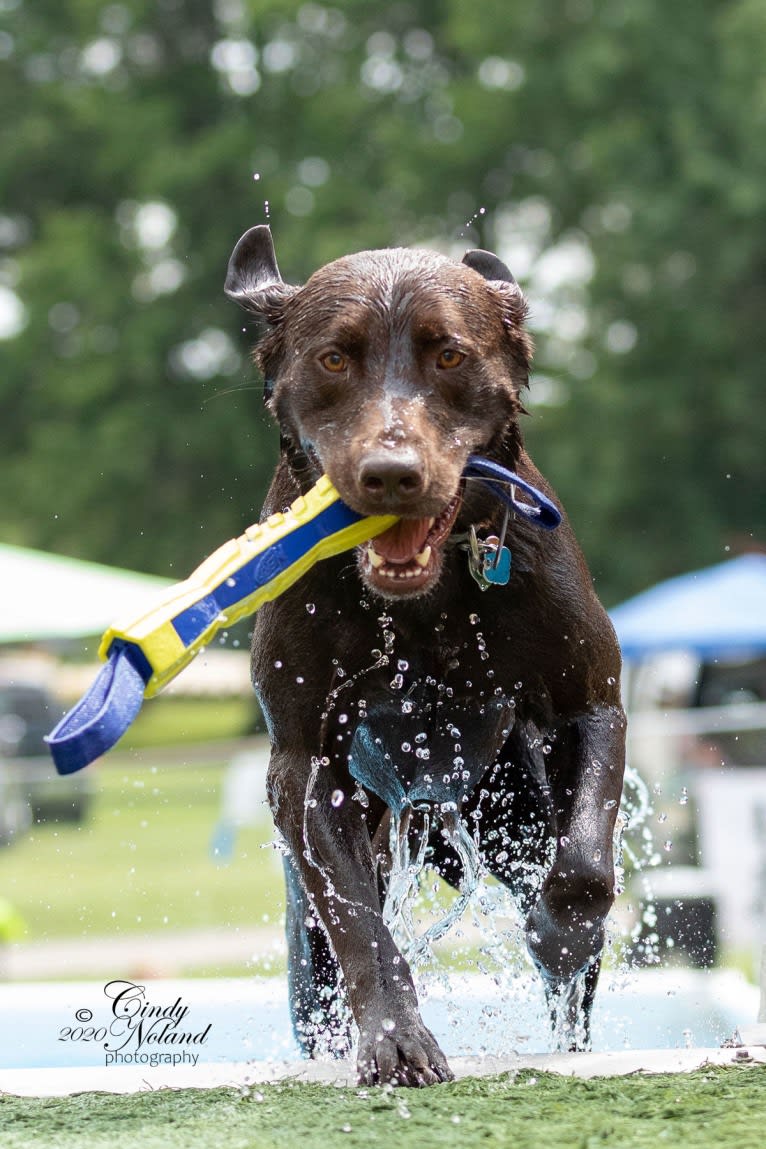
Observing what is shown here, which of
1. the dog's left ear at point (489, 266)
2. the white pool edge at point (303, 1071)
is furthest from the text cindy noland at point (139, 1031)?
the dog's left ear at point (489, 266)

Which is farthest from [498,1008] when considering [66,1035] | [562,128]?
[562,128]

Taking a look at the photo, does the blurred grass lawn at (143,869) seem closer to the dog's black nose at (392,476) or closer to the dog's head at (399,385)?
the dog's head at (399,385)

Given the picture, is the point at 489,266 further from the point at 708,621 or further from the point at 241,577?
the point at 708,621

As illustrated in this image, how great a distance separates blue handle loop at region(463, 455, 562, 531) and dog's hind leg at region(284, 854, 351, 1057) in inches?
48.9

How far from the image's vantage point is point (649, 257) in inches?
851

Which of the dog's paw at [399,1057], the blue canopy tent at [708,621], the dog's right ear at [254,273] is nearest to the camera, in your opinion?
the dog's paw at [399,1057]

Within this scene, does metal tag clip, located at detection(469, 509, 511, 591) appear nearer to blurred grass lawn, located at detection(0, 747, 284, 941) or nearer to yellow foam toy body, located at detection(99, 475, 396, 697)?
yellow foam toy body, located at detection(99, 475, 396, 697)

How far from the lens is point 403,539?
11.1 feet

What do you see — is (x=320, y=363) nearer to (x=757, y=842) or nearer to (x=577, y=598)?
(x=577, y=598)

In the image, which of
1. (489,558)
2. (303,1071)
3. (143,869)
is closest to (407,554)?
→ (489,558)

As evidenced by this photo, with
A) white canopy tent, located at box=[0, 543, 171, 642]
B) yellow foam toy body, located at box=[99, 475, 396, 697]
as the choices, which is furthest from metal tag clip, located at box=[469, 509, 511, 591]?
white canopy tent, located at box=[0, 543, 171, 642]

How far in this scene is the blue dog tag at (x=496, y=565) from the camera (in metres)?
3.54

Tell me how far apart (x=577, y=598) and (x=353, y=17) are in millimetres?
22922

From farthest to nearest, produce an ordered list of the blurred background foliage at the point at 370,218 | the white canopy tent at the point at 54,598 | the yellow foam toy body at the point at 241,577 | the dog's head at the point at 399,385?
the blurred background foliage at the point at 370,218
the white canopy tent at the point at 54,598
the dog's head at the point at 399,385
the yellow foam toy body at the point at 241,577
